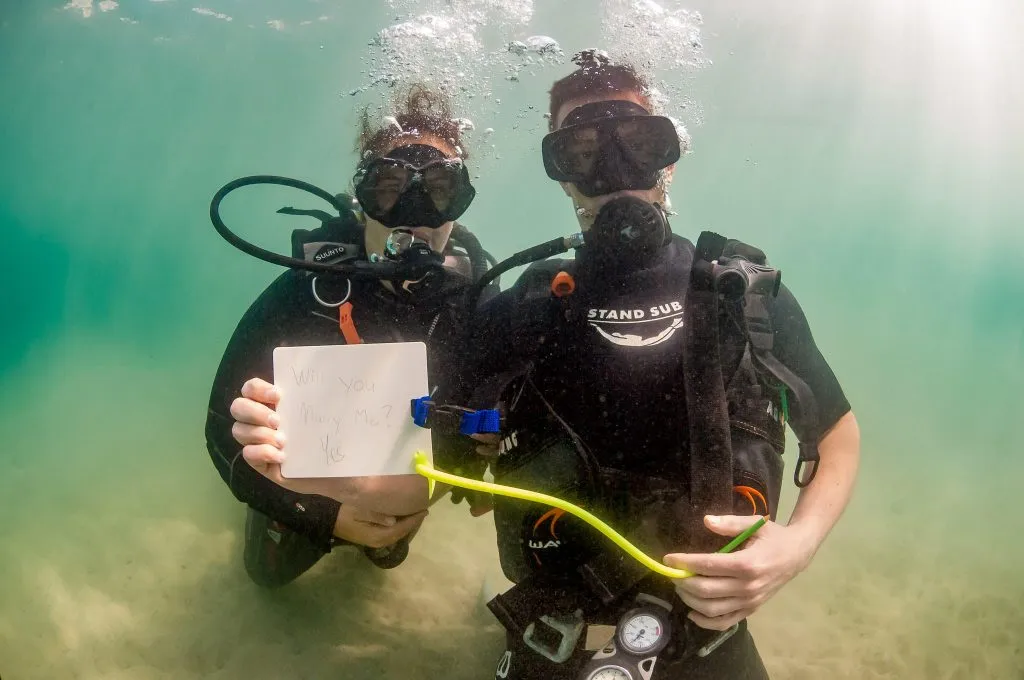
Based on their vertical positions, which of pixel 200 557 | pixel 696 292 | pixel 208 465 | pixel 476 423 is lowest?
pixel 208 465

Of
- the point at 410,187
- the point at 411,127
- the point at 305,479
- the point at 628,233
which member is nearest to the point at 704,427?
the point at 628,233

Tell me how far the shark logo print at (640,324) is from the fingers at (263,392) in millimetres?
1170

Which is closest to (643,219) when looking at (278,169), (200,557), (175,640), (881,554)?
(175,640)

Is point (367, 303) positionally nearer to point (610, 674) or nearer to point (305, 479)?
point (305, 479)

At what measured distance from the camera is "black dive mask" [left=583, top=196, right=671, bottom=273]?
2.10 metres

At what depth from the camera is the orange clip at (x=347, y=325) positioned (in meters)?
2.62

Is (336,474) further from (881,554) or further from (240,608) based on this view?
(881,554)

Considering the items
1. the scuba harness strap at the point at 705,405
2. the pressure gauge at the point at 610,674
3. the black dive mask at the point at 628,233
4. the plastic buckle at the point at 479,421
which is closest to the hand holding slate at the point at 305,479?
the plastic buckle at the point at 479,421

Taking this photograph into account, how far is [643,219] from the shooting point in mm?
2096

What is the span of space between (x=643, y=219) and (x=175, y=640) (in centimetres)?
441

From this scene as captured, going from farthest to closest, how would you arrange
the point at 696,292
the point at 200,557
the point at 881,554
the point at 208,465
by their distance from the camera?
the point at 208,465 < the point at 881,554 < the point at 200,557 < the point at 696,292

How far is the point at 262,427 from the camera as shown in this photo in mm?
1747

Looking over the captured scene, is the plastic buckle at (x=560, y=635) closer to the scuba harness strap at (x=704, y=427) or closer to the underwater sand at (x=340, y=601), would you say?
the scuba harness strap at (x=704, y=427)

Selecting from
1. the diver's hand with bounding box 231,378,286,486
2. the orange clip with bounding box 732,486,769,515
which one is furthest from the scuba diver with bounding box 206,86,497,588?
the orange clip with bounding box 732,486,769,515
